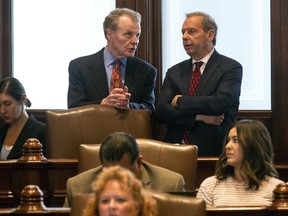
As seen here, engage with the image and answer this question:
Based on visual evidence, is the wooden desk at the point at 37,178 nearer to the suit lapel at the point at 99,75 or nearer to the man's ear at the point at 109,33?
the suit lapel at the point at 99,75

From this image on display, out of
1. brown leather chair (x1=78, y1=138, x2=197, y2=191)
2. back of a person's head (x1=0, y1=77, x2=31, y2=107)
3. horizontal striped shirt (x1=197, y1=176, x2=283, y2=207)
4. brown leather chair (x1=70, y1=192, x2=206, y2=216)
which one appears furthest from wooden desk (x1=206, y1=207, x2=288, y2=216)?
back of a person's head (x1=0, y1=77, x2=31, y2=107)

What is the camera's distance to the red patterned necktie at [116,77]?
5.94 m

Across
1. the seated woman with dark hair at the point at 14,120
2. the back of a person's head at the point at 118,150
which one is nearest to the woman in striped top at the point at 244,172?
the back of a person's head at the point at 118,150

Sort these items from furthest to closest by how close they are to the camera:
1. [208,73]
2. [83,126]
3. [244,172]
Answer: [208,73]
[83,126]
[244,172]

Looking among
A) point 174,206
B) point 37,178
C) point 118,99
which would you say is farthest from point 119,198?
point 118,99

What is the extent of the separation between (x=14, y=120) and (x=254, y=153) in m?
1.94

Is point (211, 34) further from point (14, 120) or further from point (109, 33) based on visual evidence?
point (14, 120)

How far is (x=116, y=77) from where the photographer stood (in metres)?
5.97

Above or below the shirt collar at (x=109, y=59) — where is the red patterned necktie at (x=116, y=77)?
below

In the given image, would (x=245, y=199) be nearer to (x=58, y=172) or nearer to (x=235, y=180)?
(x=235, y=180)

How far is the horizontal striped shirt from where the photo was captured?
180 inches

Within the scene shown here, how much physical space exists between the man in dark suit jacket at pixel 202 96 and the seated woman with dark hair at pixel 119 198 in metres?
2.04

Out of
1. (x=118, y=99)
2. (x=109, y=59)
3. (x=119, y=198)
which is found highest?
(x=109, y=59)

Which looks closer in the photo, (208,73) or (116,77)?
(208,73)
